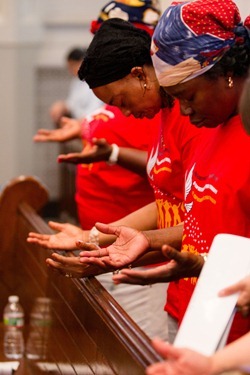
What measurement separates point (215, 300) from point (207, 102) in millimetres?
673

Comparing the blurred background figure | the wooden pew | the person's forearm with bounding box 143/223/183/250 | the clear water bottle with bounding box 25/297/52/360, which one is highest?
the person's forearm with bounding box 143/223/183/250

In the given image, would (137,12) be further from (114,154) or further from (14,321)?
(14,321)

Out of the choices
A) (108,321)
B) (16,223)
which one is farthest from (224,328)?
(16,223)

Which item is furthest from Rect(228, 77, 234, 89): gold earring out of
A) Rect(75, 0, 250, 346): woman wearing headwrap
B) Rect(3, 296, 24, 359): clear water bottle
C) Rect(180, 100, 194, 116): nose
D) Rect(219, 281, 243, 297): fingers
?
Rect(3, 296, 24, 359): clear water bottle

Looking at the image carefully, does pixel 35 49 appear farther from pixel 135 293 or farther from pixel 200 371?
pixel 200 371

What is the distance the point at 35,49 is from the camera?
9.76 metres

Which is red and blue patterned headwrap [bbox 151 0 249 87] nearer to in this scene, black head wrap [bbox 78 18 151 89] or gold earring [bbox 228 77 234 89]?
gold earring [bbox 228 77 234 89]

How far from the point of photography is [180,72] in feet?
8.87

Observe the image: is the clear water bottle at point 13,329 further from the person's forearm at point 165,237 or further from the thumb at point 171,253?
the thumb at point 171,253

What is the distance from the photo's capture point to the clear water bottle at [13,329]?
427 centimetres

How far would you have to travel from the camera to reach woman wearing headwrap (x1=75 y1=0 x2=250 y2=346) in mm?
2574

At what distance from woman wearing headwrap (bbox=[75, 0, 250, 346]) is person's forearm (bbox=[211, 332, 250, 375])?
532 millimetres

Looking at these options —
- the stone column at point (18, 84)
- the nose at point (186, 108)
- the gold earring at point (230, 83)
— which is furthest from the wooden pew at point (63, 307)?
the stone column at point (18, 84)

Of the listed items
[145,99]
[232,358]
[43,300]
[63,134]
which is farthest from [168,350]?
[63,134]
